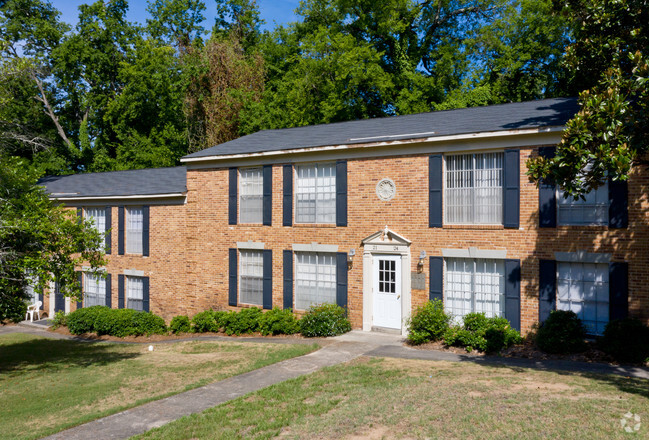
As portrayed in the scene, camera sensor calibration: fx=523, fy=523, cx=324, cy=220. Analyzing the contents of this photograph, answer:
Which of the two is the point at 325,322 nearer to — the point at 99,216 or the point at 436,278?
the point at 436,278

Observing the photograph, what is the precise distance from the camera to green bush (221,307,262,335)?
17328mm

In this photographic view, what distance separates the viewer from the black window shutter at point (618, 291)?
12.1 metres

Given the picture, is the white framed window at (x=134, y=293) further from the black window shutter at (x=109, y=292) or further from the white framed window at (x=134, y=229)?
the white framed window at (x=134, y=229)

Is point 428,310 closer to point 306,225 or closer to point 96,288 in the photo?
point 306,225

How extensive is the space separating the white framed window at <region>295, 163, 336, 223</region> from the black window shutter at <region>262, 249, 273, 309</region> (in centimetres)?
164

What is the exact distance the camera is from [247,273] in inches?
732

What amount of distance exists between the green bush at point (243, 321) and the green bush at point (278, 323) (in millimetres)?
346

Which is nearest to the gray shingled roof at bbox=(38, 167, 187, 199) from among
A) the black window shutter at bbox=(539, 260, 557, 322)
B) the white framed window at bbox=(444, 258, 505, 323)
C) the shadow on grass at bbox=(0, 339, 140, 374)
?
the shadow on grass at bbox=(0, 339, 140, 374)

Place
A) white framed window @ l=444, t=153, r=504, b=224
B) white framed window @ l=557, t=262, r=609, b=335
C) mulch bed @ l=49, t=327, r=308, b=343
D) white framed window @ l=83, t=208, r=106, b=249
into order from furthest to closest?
white framed window @ l=83, t=208, r=106, b=249 < mulch bed @ l=49, t=327, r=308, b=343 < white framed window @ l=444, t=153, r=504, b=224 < white framed window @ l=557, t=262, r=609, b=335

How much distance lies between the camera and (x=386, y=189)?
1563 cm

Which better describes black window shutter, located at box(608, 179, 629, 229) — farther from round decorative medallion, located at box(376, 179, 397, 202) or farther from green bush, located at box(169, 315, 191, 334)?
green bush, located at box(169, 315, 191, 334)

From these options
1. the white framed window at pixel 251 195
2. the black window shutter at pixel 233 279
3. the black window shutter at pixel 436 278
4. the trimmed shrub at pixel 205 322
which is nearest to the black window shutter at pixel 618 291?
the black window shutter at pixel 436 278

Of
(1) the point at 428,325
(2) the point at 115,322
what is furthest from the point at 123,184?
(1) the point at 428,325

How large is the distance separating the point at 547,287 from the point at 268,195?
929 cm
